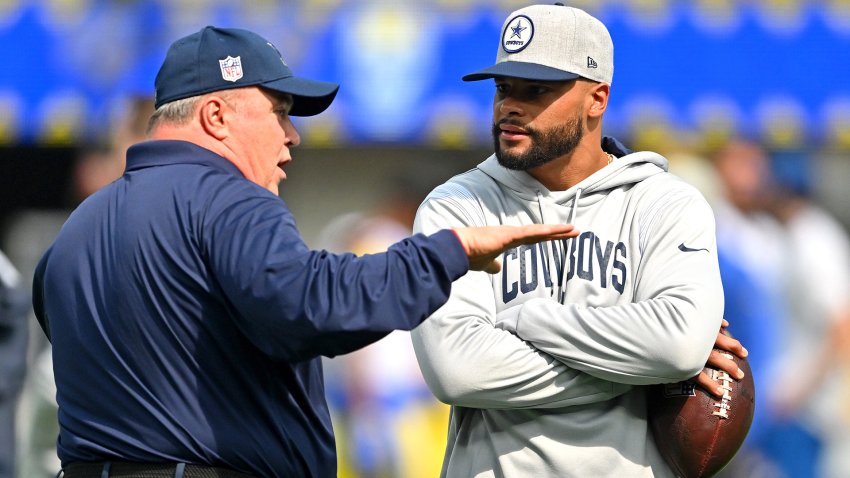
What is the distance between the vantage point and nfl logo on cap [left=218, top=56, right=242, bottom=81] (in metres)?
2.73

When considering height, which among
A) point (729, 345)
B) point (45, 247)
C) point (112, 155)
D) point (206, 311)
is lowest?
point (45, 247)

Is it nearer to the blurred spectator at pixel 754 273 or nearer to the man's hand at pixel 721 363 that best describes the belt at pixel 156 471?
the man's hand at pixel 721 363

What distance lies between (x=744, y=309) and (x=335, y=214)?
2.24 m

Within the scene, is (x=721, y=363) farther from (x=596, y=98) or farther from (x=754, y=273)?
(x=754, y=273)

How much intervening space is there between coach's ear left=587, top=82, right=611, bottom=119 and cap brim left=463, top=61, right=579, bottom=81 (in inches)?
4.2

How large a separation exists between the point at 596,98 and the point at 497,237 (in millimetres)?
893

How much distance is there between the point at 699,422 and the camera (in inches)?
118

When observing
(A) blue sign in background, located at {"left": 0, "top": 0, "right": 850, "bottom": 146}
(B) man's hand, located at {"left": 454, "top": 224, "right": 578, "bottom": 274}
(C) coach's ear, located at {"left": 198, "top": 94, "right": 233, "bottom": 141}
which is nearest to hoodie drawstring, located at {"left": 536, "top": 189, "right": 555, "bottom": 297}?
(B) man's hand, located at {"left": 454, "top": 224, "right": 578, "bottom": 274}

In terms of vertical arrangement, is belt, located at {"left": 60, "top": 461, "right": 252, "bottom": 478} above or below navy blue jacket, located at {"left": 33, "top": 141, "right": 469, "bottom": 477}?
below

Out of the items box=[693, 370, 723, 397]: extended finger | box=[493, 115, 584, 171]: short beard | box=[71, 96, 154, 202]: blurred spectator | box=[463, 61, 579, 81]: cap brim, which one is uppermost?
box=[463, 61, 579, 81]: cap brim

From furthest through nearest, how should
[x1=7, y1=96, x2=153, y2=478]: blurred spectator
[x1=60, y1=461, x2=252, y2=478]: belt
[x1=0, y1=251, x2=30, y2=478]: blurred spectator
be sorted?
[x1=7, y1=96, x2=153, y2=478]: blurred spectator < [x1=0, y1=251, x2=30, y2=478]: blurred spectator < [x1=60, y1=461, x2=252, y2=478]: belt

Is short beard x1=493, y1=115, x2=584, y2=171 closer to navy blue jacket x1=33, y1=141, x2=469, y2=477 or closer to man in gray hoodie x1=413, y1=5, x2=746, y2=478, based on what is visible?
man in gray hoodie x1=413, y1=5, x2=746, y2=478

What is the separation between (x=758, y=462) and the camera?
680cm

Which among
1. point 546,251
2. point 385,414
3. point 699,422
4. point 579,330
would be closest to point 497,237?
point 579,330
